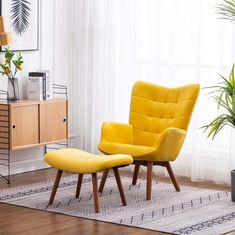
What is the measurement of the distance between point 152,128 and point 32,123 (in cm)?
114

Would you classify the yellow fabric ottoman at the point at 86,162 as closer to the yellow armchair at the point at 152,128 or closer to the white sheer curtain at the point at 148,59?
the yellow armchair at the point at 152,128

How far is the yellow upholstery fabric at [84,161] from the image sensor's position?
502 centimetres

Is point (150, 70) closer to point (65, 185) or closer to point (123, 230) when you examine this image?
point (65, 185)

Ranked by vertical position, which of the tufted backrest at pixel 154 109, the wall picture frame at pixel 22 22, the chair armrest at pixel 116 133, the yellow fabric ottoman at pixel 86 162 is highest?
the wall picture frame at pixel 22 22

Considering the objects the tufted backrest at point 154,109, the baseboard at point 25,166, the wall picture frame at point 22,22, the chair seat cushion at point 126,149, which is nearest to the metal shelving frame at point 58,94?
the baseboard at point 25,166

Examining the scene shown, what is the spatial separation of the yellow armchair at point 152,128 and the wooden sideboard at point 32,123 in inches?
32.0

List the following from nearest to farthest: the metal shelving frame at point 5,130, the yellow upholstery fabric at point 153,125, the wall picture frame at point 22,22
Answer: the yellow upholstery fabric at point 153,125
the metal shelving frame at point 5,130
the wall picture frame at point 22,22

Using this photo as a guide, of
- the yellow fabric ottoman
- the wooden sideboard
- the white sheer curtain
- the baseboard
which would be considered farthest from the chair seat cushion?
the baseboard

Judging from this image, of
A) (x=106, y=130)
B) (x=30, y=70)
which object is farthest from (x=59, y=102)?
(x=106, y=130)

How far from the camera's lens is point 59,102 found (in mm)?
6676

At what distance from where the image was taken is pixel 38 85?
21.4 ft

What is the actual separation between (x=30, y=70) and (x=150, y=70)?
1175 millimetres

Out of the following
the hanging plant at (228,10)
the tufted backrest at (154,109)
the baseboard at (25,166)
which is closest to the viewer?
the hanging plant at (228,10)

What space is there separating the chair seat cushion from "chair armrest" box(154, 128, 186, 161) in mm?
65
